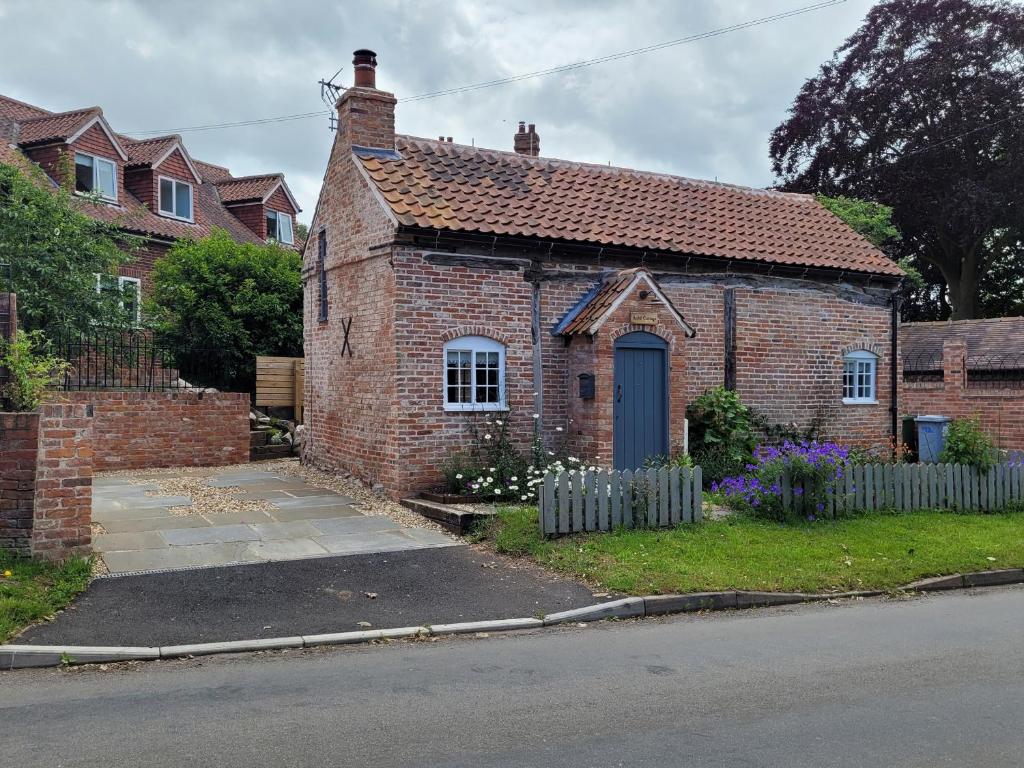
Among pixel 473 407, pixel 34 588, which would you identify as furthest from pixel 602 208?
pixel 34 588

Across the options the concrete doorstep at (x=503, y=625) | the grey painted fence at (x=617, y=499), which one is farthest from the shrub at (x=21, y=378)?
the grey painted fence at (x=617, y=499)

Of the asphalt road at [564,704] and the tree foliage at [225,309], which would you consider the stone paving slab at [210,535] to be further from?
the tree foliage at [225,309]

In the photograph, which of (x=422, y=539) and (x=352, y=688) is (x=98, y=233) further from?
(x=352, y=688)

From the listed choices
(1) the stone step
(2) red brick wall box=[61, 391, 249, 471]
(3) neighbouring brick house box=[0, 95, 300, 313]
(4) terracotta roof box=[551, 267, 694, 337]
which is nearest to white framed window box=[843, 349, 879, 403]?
(4) terracotta roof box=[551, 267, 694, 337]

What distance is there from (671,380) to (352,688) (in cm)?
910

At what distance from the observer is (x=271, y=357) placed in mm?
19422

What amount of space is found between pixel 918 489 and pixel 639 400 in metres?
4.26

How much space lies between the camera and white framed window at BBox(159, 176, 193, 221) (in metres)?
26.1

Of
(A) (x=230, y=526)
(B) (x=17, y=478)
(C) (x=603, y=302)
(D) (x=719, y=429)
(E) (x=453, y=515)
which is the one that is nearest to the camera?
(B) (x=17, y=478)

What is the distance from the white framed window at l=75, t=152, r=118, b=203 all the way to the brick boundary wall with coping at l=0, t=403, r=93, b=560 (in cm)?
1657

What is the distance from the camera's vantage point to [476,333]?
529 inches

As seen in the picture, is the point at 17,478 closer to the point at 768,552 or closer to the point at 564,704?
the point at 564,704

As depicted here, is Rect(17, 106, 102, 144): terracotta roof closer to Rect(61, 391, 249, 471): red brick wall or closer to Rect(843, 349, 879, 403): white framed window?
Rect(61, 391, 249, 471): red brick wall

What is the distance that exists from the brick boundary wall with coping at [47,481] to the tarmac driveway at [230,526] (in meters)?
0.61
